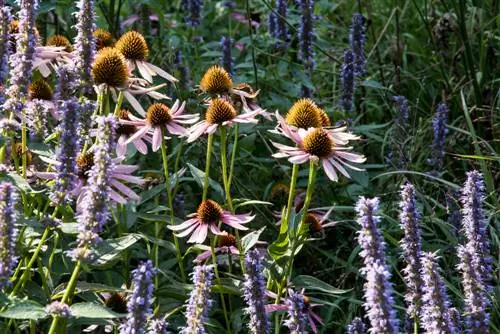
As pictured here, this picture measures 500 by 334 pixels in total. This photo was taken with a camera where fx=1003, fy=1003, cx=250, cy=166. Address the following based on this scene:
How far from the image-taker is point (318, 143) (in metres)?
2.77

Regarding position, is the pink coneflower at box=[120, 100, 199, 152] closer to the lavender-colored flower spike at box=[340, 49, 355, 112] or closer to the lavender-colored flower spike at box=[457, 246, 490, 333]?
the lavender-colored flower spike at box=[457, 246, 490, 333]

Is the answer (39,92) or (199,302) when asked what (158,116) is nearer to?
(39,92)

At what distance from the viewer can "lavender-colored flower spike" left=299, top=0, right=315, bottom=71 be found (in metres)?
4.23

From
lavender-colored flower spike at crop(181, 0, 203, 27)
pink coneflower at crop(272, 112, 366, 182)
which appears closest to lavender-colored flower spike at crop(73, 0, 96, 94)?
pink coneflower at crop(272, 112, 366, 182)

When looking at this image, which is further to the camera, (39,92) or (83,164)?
(39,92)

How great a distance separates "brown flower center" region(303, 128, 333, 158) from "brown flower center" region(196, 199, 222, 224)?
1.00 feet

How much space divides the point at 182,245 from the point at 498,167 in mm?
1584

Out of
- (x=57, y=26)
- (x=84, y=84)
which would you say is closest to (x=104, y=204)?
(x=84, y=84)

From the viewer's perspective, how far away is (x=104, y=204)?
81.9 inches

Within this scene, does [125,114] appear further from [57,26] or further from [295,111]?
[57,26]

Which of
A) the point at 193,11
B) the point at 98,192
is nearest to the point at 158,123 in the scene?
the point at 98,192

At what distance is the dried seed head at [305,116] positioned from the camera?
295 centimetres

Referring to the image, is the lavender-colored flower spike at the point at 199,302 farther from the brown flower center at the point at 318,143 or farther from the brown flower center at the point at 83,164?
the brown flower center at the point at 318,143

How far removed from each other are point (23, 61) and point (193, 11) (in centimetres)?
251
